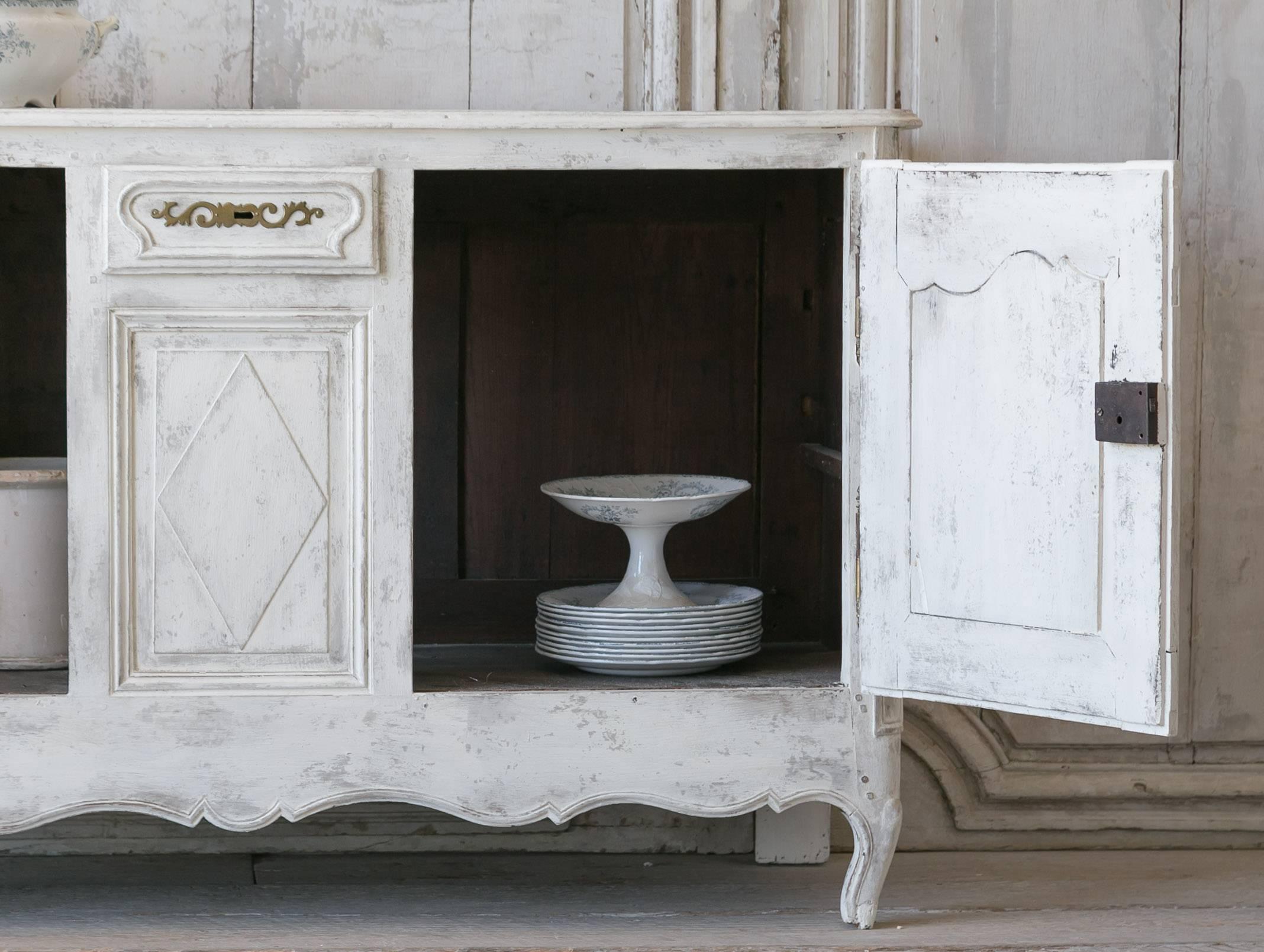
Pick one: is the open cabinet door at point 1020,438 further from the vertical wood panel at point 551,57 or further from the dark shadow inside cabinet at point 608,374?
the vertical wood panel at point 551,57

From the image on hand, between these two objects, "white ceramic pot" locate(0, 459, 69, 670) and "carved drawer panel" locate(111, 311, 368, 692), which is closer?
"carved drawer panel" locate(111, 311, 368, 692)

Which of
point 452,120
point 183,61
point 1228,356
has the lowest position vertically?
point 1228,356

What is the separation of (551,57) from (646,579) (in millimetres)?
887

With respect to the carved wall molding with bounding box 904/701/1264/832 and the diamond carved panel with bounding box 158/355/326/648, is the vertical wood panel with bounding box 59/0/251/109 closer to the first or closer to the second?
the diamond carved panel with bounding box 158/355/326/648

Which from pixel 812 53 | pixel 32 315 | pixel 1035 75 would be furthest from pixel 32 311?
pixel 1035 75

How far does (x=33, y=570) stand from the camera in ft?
6.25

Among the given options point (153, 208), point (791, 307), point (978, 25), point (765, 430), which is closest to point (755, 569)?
point (765, 430)

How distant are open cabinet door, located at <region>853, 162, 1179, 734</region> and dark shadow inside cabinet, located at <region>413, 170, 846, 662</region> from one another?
21.3 inches

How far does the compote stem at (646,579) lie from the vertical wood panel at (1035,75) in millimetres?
783

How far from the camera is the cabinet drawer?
1.77m

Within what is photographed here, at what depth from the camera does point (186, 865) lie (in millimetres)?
2291

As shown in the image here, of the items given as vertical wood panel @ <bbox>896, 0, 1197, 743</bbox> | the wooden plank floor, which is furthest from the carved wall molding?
vertical wood panel @ <bbox>896, 0, 1197, 743</bbox>

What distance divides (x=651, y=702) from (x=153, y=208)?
2.97ft

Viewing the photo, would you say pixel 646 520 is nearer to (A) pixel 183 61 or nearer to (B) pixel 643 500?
(B) pixel 643 500
